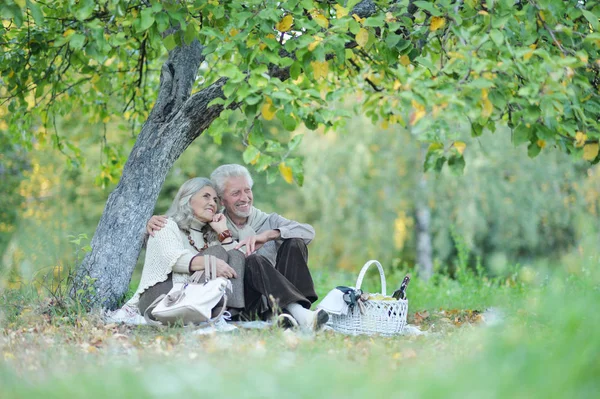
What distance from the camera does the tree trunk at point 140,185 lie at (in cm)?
607

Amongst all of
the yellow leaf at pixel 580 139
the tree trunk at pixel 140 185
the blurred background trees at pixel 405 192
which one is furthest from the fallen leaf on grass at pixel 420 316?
the blurred background trees at pixel 405 192

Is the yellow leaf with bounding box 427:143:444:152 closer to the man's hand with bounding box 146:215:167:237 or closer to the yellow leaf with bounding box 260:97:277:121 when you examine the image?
the yellow leaf with bounding box 260:97:277:121

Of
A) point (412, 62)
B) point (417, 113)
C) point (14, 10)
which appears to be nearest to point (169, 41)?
point (14, 10)

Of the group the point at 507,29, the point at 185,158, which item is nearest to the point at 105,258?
the point at 507,29

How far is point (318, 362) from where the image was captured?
10.4 ft

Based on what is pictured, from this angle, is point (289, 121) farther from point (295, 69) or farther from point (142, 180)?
point (142, 180)

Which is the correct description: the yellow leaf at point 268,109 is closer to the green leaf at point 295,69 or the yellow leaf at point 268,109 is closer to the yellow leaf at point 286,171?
the yellow leaf at point 286,171

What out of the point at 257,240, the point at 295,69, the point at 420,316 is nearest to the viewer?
the point at 295,69

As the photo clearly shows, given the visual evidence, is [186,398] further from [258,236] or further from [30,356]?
[258,236]

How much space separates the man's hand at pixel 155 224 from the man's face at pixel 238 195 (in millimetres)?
550

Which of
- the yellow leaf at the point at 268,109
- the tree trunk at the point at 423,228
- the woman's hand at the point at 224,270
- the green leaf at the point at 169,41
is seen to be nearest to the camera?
the yellow leaf at the point at 268,109

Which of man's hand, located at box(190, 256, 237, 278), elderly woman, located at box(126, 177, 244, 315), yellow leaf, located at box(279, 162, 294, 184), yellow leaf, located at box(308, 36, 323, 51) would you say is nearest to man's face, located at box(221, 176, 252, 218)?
elderly woman, located at box(126, 177, 244, 315)

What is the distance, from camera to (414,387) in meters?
2.64

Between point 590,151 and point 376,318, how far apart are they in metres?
1.90
